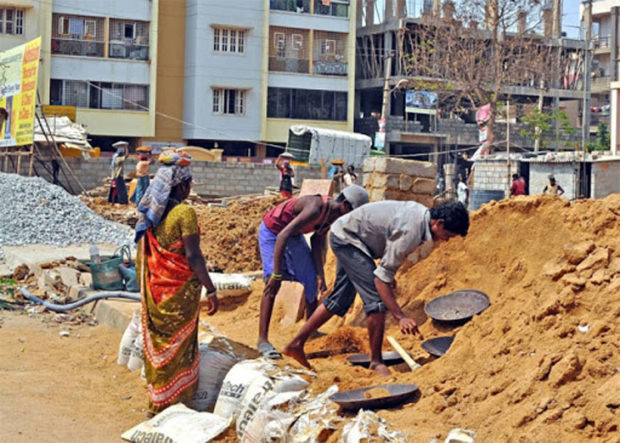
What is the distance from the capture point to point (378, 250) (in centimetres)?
627

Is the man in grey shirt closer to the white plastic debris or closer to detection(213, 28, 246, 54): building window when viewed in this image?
the white plastic debris

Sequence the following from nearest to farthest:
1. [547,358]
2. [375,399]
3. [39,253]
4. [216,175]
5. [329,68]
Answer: [547,358] → [375,399] → [39,253] → [216,175] → [329,68]

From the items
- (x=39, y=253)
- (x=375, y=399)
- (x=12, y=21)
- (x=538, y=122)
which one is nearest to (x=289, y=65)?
(x=538, y=122)

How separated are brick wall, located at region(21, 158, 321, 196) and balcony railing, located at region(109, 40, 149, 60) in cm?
1060

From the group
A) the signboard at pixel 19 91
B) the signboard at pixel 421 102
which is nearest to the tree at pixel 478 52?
the signboard at pixel 421 102

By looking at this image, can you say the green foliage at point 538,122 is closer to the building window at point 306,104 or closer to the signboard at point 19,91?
the building window at point 306,104

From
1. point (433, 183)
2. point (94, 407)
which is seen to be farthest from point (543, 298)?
point (433, 183)

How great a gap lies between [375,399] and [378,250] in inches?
59.9

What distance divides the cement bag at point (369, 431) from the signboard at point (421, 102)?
38883 mm

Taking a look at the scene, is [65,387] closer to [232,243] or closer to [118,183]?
[232,243]

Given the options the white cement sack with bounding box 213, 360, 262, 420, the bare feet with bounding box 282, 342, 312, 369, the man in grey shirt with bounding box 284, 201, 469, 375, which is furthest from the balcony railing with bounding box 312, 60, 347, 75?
the white cement sack with bounding box 213, 360, 262, 420

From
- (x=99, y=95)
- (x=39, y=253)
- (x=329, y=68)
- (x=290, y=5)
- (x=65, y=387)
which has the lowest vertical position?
(x=65, y=387)

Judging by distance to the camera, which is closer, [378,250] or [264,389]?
[264,389]

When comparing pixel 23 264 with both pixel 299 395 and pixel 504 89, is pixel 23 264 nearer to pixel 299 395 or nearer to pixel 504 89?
pixel 299 395
